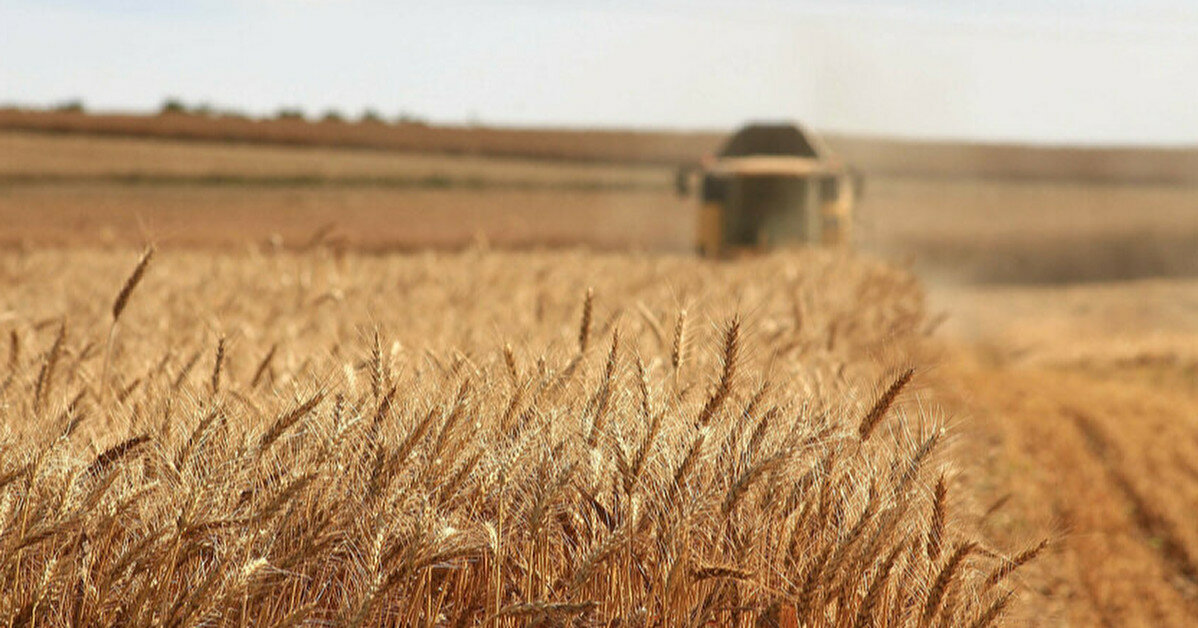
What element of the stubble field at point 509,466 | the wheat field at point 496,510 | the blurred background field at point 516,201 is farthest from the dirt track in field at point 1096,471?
the blurred background field at point 516,201

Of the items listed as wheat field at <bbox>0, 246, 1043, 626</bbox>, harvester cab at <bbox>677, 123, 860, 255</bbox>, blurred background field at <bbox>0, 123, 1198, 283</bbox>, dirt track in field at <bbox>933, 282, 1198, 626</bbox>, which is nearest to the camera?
wheat field at <bbox>0, 246, 1043, 626</bbox>

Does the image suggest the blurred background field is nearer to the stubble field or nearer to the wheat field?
the stubble field

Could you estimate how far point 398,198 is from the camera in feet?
107

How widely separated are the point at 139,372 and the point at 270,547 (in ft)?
6.22

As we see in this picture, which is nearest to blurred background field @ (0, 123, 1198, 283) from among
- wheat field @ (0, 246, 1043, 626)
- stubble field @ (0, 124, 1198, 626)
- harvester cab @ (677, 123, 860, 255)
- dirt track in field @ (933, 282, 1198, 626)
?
harvester cab @ (677, 123, 860, 255)

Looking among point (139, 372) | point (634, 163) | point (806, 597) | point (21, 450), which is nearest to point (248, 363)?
point (139, 372)

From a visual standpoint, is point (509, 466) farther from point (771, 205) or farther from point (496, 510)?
point (771, 205)

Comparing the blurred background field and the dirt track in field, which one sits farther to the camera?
the blurred background field

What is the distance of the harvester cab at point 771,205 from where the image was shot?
14070mm

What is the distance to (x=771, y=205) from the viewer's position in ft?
46.3

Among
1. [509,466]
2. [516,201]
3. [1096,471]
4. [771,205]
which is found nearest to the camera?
[509,466]

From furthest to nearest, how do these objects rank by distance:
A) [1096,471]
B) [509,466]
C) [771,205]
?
[771,205]
[1096,471]
[509,466]

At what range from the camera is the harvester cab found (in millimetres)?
14070

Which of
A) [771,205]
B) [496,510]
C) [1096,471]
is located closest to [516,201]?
[771,205]
